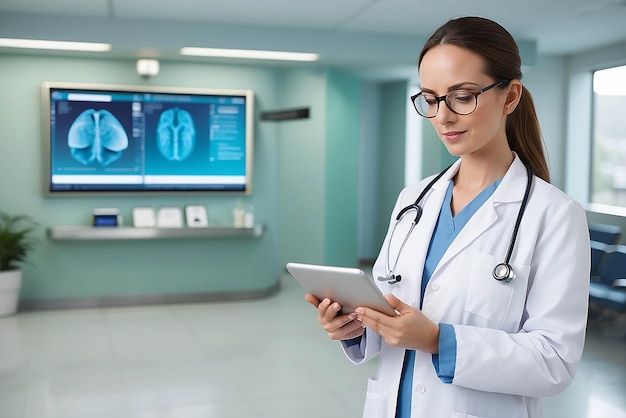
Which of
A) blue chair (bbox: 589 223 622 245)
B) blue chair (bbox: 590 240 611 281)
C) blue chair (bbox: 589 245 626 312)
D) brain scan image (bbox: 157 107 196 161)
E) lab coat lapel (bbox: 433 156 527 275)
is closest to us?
lab coat lapel (bbox: 433 156 527 275)

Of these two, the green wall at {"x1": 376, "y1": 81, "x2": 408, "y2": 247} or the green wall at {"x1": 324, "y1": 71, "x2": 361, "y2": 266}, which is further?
the green wall at {"x1": 376, "y1": 81, "x2": 408, "y2": 247}

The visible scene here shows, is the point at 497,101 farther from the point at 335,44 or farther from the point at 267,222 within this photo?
the point at 267,222

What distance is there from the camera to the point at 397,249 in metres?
1.62

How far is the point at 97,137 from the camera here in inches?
255

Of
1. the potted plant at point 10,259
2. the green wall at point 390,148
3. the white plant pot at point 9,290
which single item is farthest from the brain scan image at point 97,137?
the green wall at point 390,148

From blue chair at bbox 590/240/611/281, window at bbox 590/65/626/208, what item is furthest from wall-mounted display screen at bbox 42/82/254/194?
window at bbox 590/65/626/208

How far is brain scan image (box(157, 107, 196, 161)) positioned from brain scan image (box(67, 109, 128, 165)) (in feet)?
1.18

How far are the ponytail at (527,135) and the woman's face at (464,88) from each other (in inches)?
4.9

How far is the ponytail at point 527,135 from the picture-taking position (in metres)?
1.55

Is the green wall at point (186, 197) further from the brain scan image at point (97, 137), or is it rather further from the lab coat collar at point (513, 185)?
the lab coat collar at point (513, 185)

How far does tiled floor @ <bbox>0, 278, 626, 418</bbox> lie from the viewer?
12.9 ft

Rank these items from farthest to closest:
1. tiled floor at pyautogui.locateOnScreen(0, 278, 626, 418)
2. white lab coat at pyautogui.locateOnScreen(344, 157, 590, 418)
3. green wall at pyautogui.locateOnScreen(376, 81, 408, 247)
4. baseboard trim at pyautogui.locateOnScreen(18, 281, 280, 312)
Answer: green wall at pyautogui.locateOnScreen(376, 81, 408, 247) < baseboard trim at pyautogui.locateOnScreen(18, 281, 280, 312) < tiled floor at pyautogui.locateOnScreen(0, 278, 626, 418) < white lab coat at pyautogui.locateOnScreen(344, 157, 590, 418)

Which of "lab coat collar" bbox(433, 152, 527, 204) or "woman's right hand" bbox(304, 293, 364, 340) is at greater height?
"lab coat collar" bbox(433, 152, 527, 204)

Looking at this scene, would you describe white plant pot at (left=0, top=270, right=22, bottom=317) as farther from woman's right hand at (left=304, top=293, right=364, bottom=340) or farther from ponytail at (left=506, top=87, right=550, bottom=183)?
ponytail at (left=506, top=87, right=550, bottom=183)
